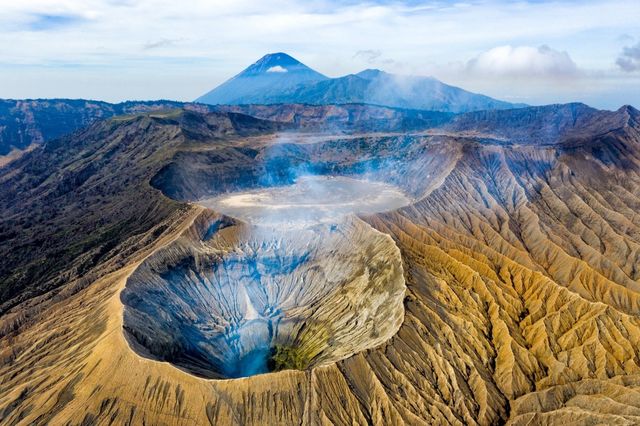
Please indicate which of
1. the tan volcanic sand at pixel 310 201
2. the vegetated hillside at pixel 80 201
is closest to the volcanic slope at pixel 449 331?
the vegetated hillside at pixel 80 201

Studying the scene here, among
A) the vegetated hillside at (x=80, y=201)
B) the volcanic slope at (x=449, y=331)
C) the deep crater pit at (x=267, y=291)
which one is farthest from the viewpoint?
the vegetated hillside at (x=80, y=201)

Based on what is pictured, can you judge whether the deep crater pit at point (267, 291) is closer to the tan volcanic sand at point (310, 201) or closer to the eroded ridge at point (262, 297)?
the eroded ridge at point (262, 297)

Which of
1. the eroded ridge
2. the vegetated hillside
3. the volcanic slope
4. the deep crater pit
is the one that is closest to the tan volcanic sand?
the deep crater pit

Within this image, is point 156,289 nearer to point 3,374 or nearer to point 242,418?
point 3,374

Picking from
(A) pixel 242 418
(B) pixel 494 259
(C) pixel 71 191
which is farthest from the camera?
(C) pixel 71 191

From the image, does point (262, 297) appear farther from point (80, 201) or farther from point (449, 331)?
point (80, 201)

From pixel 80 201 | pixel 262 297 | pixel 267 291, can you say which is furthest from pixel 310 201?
pixel 80 201

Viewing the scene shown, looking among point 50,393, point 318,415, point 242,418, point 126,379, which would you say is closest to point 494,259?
point 318,415
